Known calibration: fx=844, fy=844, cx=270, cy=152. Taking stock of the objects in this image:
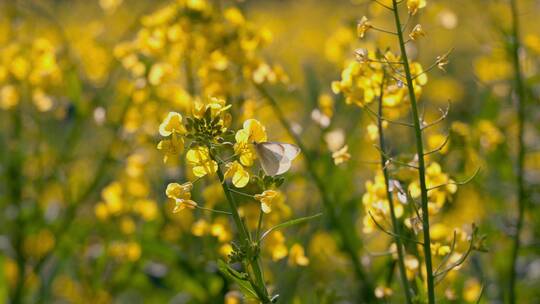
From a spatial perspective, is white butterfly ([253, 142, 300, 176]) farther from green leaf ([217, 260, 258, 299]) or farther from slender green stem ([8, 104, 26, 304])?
slender green stem ([8, 104, 26, 304])

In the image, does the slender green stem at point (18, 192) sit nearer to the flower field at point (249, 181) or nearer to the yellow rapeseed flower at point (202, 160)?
the flower field at point (249, 181)

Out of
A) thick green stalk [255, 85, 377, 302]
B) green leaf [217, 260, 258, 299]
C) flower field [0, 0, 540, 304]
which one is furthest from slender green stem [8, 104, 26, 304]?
green leaf [217, 260, 258, 299]

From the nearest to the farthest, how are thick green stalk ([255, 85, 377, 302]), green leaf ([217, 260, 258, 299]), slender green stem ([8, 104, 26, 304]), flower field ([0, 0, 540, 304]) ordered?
green leaf ([217, 260, 258, 299]) → flower field ([0, 0, 540, 304]) → thick green stalk ([255, 85, 377, 302]) → slender green stem ([8, 104, 26, 304])

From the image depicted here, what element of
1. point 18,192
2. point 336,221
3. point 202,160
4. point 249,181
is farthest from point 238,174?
point 18,192

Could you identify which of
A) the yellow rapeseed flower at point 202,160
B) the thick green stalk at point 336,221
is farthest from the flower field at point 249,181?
the yellow rapeseed flower at point 202,160

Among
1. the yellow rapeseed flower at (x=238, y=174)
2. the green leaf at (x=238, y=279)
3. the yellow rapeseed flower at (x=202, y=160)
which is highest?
the yellow rapeseed flower at (x=202, y=160)

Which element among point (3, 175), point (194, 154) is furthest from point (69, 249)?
point (194, 154)
